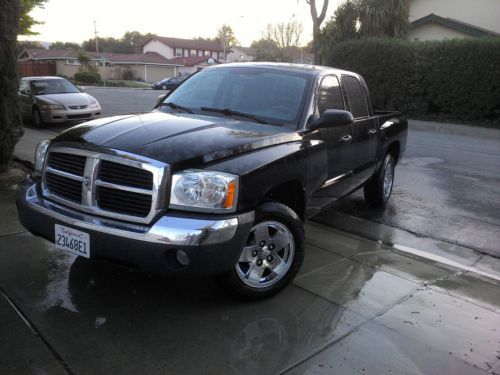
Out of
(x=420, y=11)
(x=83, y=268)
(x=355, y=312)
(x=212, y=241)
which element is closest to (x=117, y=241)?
(x=212, y=241)

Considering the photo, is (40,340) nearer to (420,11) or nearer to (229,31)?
(420,11)

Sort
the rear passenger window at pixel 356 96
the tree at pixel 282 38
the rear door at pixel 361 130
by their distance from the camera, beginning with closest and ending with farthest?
the rear door at pixel 361 130
the rear passenger window at pixel 356 96
the tree at pixel 282 38

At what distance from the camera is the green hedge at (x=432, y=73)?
59.2 ft

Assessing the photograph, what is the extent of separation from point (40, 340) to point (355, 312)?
85.1 inches

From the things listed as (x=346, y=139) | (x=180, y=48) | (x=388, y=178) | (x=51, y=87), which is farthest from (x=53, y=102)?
A: (x=180, y=48)

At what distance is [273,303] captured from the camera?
3.64m

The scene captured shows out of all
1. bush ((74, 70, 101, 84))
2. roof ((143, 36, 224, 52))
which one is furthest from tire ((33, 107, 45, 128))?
roof ((143, 36, 224, 52))

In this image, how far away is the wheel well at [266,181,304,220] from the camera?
3.89m

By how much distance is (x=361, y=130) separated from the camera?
529 cm

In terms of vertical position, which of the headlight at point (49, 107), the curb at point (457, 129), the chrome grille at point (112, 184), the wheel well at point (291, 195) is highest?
the chrome grille at point (112, 184)

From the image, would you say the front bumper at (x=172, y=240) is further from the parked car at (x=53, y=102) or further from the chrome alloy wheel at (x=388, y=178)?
the parked car at (x=53, y=102)

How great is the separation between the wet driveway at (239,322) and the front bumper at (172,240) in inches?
18.4

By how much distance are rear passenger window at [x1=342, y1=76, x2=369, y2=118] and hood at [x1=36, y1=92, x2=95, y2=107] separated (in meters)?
10.3

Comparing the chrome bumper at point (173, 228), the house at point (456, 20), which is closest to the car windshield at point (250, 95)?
the chrome bumper at point (173, 228)
